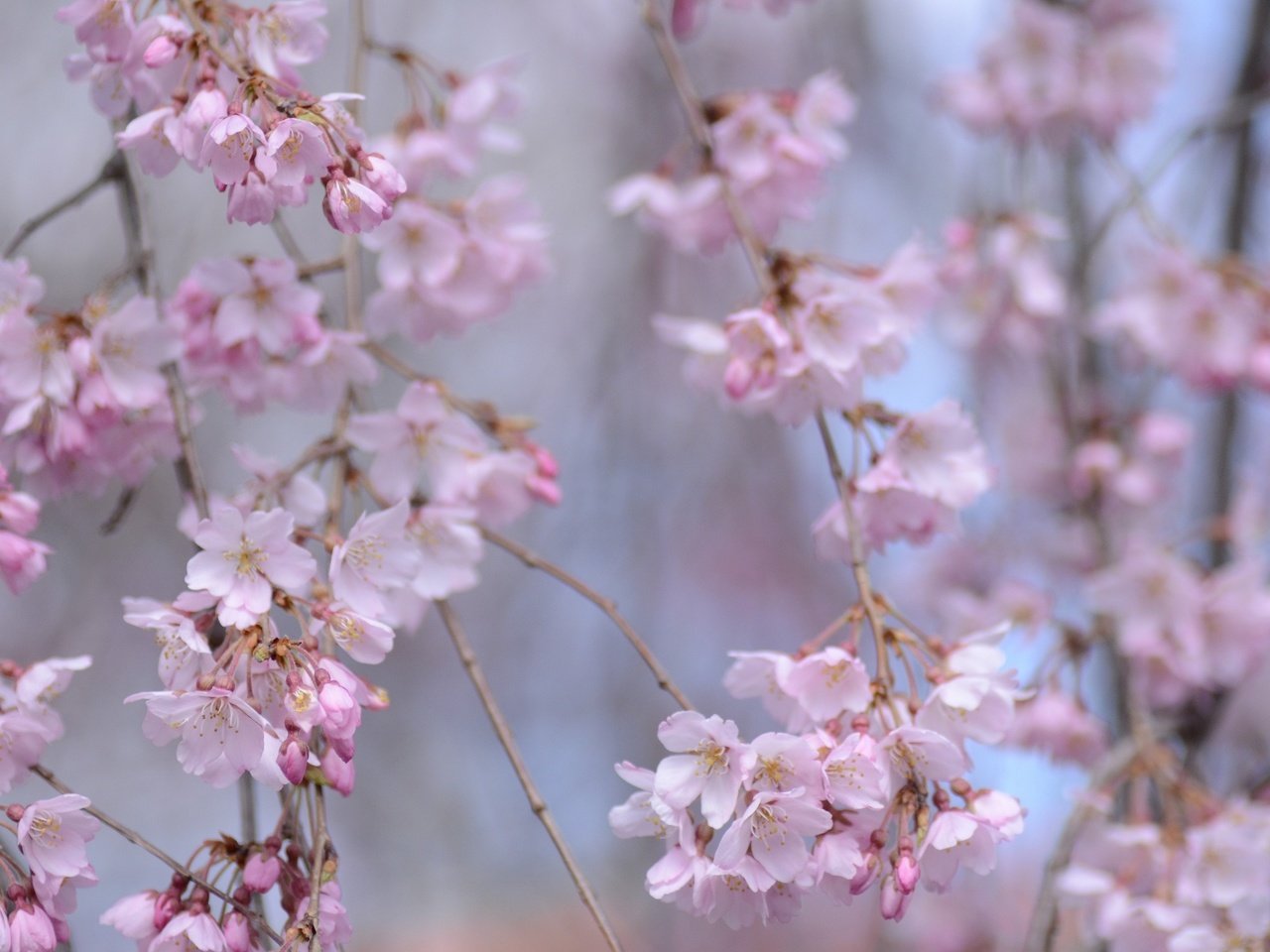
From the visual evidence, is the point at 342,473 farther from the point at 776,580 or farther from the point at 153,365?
the point at 776,580

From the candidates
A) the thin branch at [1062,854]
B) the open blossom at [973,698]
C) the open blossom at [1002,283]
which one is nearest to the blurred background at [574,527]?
the open blossom at [1002,283]

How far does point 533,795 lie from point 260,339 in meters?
0.58

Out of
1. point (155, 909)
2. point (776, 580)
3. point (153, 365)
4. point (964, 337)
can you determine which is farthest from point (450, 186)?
point (155, 909)

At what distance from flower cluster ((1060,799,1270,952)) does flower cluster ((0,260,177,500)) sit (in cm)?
124

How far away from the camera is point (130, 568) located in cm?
361

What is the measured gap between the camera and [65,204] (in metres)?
1.32

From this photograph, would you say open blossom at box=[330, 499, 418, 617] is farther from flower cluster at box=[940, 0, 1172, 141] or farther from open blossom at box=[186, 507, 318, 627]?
flower cluster at box=[940, 0, 1172, 141]

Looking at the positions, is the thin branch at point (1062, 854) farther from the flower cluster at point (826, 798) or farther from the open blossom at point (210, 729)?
the open blossom at point (210, 729)

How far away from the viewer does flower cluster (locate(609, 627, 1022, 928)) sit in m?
1.01

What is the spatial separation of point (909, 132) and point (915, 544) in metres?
2.77

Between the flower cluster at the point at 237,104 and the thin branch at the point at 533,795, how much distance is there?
17.0 inches

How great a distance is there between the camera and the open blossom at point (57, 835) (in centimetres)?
101

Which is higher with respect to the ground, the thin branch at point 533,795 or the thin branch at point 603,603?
the thin branch at point 603,603

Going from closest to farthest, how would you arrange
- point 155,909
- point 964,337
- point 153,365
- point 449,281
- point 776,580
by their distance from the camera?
point 155,909, point 153,365, point 449,281, point 964,337, point 776,580
